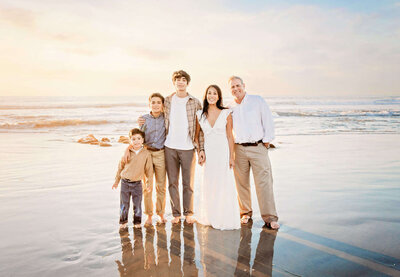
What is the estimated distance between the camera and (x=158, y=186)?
4363 millimetres

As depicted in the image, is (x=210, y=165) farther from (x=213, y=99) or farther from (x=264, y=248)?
(x=264, y=248)

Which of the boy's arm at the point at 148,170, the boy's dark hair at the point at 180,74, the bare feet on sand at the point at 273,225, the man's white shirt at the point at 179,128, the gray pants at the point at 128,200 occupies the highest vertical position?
the boy's dark hair at the point at 180,74

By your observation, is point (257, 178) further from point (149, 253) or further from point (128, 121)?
point (128, 121)

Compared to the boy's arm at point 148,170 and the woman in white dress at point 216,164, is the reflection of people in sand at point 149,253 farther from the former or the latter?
the woman in white dress at point 216,164

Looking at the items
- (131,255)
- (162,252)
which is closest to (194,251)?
(162,252)

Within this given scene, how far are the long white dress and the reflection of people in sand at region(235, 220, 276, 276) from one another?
1.12 feet

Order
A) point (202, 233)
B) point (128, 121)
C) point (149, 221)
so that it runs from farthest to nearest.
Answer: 1. point (128, 121)
2. point (149, 221)
3. point (202, 233)

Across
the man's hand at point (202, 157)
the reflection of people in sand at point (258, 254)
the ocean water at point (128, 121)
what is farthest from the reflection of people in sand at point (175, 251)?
the ocean water at point (128, 121)

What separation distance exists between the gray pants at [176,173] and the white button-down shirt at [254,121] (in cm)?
80

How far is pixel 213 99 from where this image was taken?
4117 millimetres

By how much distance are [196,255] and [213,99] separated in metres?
2.00

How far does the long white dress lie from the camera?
13.3ft

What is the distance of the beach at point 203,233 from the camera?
3000 mm

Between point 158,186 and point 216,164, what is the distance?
92cm
